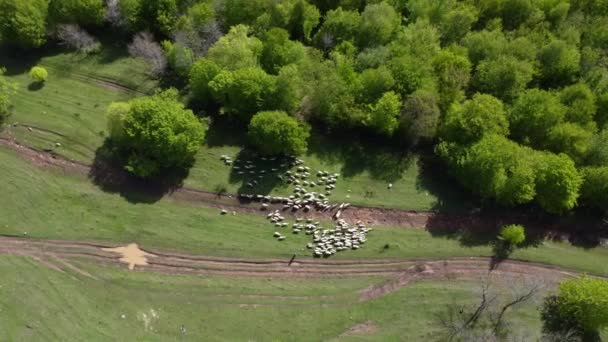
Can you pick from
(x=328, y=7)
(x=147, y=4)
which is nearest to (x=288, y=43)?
(x=328, y=7)

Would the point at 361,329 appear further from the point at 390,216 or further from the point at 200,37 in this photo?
the point at 200,37

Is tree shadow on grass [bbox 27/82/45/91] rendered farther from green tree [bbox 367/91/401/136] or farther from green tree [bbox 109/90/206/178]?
green tree [bbox 367/91/401/136]

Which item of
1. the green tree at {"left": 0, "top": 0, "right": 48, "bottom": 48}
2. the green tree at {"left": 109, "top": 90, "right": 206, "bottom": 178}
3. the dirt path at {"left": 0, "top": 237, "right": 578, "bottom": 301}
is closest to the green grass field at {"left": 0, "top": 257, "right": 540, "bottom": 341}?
the dirt path at {"left": 0, "top": 237, "right": 578, "bottom": 301}

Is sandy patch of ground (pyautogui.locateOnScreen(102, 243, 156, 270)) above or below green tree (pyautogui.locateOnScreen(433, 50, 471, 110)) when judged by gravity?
below

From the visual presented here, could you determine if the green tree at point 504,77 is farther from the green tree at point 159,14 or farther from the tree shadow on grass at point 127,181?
the green tree at point 159,14

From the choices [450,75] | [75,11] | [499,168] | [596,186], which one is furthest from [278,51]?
[596,186]
